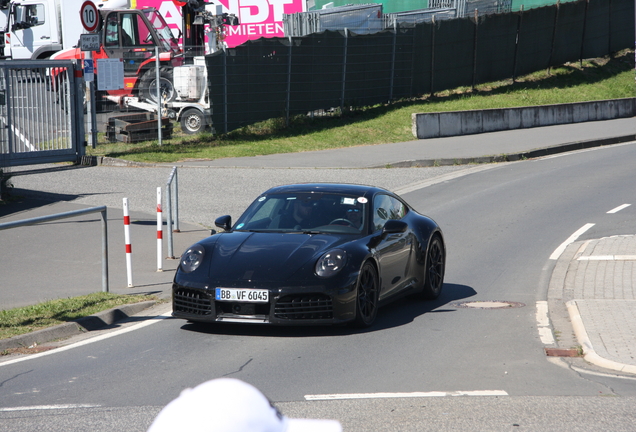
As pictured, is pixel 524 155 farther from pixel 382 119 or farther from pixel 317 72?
pixel 317 72

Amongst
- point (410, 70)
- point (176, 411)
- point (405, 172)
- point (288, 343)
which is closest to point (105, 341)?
point (288, 343)

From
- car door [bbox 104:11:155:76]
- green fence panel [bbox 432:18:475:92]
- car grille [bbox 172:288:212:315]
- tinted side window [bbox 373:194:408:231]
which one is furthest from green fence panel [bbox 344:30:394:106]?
car grille [bbox 172:288:212:315]

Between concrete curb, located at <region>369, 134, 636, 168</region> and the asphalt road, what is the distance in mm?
10975

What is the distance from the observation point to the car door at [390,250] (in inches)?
352

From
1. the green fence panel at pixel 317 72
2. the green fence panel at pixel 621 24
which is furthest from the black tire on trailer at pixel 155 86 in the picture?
the green fence panel at pixel 621 24

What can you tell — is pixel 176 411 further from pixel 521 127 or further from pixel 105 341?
pixel 521 127

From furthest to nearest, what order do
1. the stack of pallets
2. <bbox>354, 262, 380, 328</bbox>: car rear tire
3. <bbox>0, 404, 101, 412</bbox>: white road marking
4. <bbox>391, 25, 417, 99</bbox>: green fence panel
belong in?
<bbox>391, 25, 417, 99</bbox>: green fence panel < the stack of pallets < <bbox>354, 262, 380, 328</bbox>: car rear tire < <bbox>0, 404, 101, 412</bbox>: white road marking

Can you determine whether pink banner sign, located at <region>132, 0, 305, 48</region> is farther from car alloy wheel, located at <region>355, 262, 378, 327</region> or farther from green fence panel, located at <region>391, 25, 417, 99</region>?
car alloy wheel, located at <region>355, 262, 378, 327</region>

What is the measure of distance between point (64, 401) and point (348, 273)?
3088 mm

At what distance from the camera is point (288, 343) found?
25.6ft

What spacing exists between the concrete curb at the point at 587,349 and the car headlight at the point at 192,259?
3683 millimetres

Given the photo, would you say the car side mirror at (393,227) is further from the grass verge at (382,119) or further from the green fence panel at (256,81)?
the green fence panel at (256,81)

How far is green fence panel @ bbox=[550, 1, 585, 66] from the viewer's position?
3859cm

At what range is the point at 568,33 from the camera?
129ft
